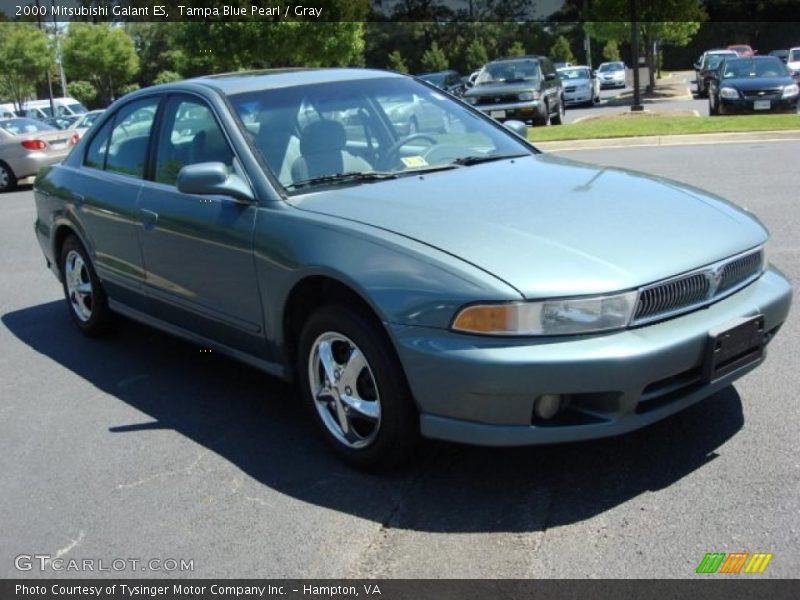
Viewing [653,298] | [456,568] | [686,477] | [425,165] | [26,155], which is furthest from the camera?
[26,155]

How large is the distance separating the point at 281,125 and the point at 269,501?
Result: 1.86 meters

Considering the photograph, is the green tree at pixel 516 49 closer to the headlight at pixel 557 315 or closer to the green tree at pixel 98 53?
the green tree at pixel 98 53

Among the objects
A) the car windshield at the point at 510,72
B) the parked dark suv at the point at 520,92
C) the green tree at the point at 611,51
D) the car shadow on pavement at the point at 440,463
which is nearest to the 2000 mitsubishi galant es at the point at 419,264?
the car shadow on pavement at the point at 440,463

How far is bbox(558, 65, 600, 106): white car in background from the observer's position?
34.7 m

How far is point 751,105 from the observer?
64.6 ft

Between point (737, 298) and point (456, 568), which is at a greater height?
point (737, 298)

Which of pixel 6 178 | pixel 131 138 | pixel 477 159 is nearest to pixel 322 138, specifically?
pixel 477 159

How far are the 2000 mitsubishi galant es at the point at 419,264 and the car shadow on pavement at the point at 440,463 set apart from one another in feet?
0.68

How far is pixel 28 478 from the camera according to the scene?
4141mm

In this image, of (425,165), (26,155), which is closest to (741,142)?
(425,165)

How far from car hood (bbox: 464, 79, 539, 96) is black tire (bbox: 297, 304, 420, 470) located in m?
17.6

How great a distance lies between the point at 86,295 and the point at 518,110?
52.3ft
